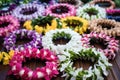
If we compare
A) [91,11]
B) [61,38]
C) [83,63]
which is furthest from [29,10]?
[83,63]

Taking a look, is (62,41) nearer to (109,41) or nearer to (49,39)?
(49,39)

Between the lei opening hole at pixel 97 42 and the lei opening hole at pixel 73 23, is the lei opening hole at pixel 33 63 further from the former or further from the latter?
the lei opening hole at pixel 73 23

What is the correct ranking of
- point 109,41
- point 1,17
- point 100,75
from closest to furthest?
point 100,75 < point 109,41 < point 1,17

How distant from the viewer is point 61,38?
361 centimetres

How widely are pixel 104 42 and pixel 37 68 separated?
1.16 m

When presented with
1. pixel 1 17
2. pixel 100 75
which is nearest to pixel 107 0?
pixel 1 17

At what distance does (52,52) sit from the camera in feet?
10.6

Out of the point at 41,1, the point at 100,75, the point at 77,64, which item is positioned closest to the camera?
the point at 100,75

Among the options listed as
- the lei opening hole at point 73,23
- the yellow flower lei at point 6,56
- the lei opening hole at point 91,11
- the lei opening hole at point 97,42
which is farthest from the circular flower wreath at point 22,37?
the lei opening hole at point 91,11

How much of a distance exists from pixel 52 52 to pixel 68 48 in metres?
0.22

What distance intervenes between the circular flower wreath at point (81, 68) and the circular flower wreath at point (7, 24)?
1.24 m

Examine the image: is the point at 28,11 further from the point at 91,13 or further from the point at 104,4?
the point at 104,4

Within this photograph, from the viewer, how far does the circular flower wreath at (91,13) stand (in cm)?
424

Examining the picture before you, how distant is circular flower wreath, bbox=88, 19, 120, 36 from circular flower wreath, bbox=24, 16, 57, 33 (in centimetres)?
61
